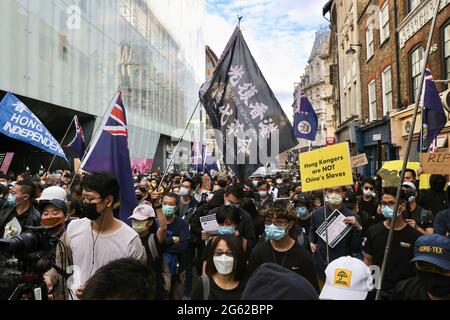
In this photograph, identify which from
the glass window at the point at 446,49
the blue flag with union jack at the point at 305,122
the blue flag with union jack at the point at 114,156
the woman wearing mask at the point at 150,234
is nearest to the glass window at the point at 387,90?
the glass window at the point at 446,49

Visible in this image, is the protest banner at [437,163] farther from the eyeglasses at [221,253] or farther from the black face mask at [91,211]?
the black face mask at [91,211]

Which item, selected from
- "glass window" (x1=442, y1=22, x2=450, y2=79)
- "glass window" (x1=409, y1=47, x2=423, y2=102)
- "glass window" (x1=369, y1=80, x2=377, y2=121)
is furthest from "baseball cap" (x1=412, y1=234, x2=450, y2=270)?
"glass window" (x1=369, y1=80, x2=377, y2=121)

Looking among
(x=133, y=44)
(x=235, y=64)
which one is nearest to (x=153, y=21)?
(x=133, y=44)

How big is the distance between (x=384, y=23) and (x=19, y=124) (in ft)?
55.5

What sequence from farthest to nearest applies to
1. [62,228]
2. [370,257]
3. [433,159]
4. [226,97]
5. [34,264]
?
[226,97]
[433,159]
[370,257]
[62,228]
[34,264]

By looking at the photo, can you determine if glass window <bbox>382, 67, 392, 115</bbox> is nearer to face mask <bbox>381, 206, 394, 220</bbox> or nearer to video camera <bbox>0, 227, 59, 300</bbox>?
face mask <bbox>381, 206, 394, 220</bbox>

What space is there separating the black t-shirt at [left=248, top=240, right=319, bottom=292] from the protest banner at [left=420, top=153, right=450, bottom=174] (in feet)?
11.1

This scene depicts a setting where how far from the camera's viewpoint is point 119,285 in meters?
1.70

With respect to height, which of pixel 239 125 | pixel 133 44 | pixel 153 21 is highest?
pixel 153 21

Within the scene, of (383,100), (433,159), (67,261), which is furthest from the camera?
(383,100)

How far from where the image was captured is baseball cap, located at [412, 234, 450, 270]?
253 cm
